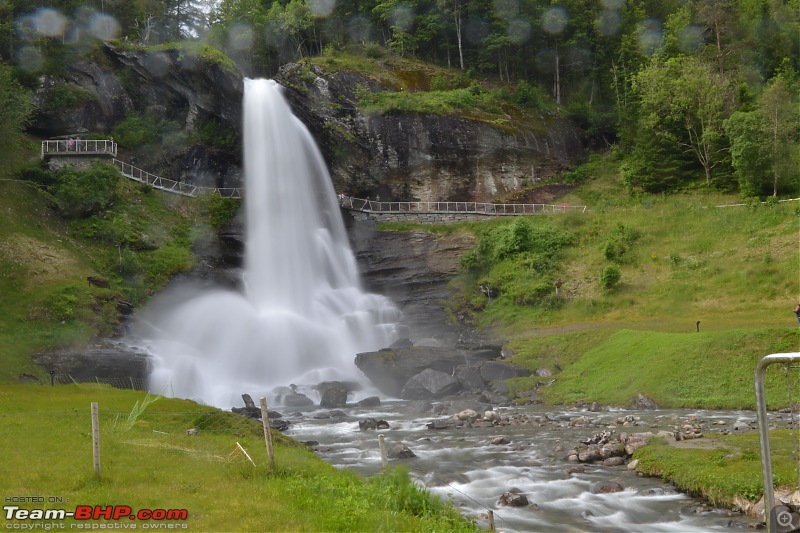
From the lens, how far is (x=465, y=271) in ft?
172

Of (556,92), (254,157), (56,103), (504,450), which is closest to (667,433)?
(504,450)

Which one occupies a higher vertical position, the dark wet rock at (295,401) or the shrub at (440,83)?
the shrub at (440,83)

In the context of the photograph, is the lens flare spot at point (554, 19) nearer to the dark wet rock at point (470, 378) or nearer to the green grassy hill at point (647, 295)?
the green grassy hill at point (647, 295)

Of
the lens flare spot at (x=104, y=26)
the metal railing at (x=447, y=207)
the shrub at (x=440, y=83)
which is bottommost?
the metal railing at (x=447, y=207)

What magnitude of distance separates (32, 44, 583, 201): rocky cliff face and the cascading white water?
2651 mm

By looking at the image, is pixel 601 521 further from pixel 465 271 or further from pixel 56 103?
pixel 56 103

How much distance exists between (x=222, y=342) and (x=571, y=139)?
144 feet

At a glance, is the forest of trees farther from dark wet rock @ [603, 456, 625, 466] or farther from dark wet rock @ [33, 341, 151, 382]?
dark wet rock @ [603, 456, 625, 466]

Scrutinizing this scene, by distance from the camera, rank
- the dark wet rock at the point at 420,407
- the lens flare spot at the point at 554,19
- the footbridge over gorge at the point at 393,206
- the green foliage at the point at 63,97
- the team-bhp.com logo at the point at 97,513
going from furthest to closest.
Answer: the lens flare spot at the point at 554,19 < the footbridge over gorge at the point at 393,206 < the green foliage at the point at 63,97 < the dark wet rock at the point at 420,407 < the team-bhp.com logo at the point at 97,513

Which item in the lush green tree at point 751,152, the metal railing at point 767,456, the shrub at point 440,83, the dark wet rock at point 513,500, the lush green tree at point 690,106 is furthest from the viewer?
A: the shrub at point 440,83

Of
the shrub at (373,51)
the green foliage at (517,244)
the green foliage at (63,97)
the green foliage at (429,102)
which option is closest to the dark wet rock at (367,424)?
the green foliage at (517,244)

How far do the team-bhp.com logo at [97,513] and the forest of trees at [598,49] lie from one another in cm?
4327

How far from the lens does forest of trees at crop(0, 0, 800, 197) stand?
179ft

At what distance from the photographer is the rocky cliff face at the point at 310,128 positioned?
5500 cm
